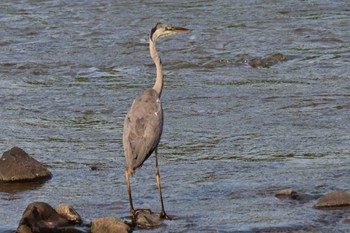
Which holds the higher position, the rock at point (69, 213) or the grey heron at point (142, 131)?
the grey heron at point (142, 131)

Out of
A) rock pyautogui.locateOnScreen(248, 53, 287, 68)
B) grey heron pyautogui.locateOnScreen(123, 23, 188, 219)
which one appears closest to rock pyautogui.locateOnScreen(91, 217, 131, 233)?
grey heron pyautogui.locateOnScreen(123, 23, 188, 219)

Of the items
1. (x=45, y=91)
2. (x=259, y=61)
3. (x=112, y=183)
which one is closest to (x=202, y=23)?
(x=259, y=61)

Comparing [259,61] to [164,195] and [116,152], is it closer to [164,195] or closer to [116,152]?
[116,152]

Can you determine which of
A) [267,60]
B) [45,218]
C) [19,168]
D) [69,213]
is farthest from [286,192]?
[267,60]

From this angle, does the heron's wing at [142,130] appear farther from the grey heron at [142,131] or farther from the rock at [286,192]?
the rock at [286,192]

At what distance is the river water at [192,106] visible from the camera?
8789 mm

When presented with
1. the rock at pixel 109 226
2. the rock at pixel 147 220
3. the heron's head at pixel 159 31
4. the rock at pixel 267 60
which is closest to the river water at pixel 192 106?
the rock at pixel 147 220

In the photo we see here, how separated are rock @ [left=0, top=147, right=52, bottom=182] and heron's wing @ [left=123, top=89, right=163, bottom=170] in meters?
1.16

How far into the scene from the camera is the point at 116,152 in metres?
10.6

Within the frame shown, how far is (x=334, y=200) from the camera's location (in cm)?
822

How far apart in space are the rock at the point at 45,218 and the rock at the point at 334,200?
6.15ft

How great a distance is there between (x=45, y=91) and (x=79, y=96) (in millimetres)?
617

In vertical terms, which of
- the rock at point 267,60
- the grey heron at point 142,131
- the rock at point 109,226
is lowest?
the rock at point 267,60

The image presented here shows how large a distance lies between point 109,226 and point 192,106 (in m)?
5.15
